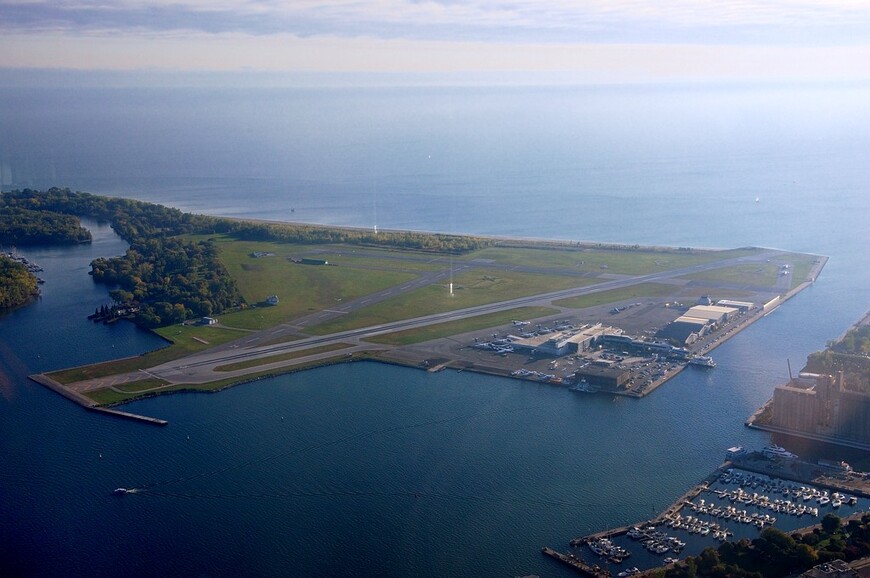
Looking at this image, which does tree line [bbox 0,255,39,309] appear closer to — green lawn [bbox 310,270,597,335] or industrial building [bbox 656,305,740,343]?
green lawn [bbox 310,270,597,335]

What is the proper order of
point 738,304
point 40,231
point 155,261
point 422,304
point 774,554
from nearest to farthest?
point 774,554, point 738,304, point 422,304, point 155,261, point 40,231

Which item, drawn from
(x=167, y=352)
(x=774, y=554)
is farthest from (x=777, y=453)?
(x=167, y=352)

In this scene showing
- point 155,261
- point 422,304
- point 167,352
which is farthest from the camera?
point 155,261

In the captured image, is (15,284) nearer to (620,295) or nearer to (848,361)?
(620,295)

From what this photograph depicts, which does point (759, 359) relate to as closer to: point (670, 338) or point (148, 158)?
point (670, 338)

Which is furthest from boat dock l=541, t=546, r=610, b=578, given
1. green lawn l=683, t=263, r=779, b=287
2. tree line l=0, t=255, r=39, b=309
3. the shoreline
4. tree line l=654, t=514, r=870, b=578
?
tree line l=0, t=255, r=39, b=309

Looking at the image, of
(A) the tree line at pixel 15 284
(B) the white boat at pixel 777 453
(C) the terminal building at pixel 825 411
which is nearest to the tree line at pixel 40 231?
(A) the tree line at pixel 15 284

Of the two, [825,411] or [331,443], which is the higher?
[825,411]
